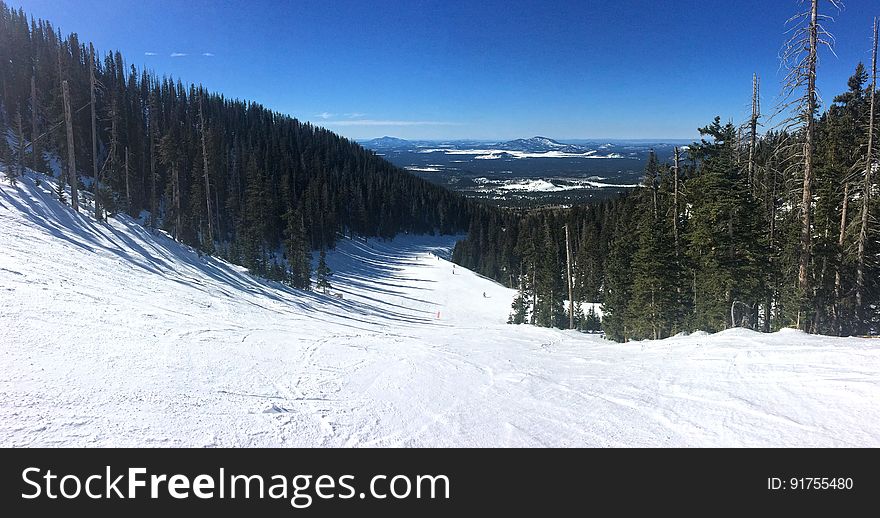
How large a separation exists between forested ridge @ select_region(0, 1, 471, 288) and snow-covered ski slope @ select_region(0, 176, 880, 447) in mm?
17281

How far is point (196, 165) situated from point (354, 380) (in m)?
55.3

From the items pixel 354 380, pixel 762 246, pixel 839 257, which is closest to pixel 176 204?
pixel 354 380

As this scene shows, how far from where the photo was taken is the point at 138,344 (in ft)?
28.5

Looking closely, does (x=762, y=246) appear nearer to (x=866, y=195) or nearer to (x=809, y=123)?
(x=866, y=195)

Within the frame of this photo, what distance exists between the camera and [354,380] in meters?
8.45

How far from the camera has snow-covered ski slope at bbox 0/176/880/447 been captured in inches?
218

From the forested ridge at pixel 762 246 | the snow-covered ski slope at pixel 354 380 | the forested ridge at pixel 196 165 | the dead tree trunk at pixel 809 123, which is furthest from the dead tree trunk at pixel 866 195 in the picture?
the forested ridge at pixel 196 165

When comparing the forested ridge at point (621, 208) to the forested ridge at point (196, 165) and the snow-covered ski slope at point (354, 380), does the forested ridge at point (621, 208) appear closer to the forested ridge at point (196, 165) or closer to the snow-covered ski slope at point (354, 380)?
the forested ridge at point (196, 165)

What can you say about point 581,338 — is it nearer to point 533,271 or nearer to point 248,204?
point 533,271

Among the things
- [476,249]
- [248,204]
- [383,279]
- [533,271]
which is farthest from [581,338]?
[476,249]

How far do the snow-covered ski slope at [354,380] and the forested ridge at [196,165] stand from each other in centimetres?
1728

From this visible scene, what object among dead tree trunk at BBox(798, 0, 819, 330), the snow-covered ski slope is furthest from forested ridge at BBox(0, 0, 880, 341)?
the snow-covered ski slope

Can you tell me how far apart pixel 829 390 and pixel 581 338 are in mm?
8559

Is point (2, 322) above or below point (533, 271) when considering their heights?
above
